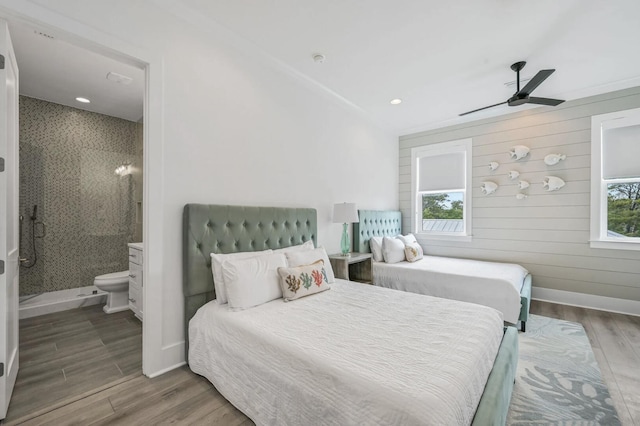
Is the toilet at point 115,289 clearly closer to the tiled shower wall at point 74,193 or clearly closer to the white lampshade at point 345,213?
the tiled shower wall at point 74,193

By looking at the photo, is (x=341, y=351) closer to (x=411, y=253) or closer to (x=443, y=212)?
(x=411, y=253)

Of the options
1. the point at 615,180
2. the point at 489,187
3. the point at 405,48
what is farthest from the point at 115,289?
the point at 615,180

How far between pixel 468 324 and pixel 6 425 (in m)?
2.78

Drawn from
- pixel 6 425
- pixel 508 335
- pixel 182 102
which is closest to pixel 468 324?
pixel 508 335

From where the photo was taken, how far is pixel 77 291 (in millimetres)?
3781

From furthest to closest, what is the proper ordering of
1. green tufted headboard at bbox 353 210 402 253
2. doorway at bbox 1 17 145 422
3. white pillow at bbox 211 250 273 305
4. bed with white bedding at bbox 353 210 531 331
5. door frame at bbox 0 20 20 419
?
green tufted headboard at bbox 353 210 402 253 < doorway at bbox 1 17 145 422 < bed with white bedding at bbox 353 210 531 331 < white pillow at bbox 211 250 273 305 < door frame at bbox 0 20 20 419

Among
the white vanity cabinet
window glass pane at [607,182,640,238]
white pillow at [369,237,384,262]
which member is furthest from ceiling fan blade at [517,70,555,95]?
the white vanity cabinet

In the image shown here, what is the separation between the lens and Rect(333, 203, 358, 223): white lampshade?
11.3 ft

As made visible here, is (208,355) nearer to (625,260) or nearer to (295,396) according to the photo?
(295,396)

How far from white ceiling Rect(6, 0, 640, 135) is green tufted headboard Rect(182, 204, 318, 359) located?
156 centimetres

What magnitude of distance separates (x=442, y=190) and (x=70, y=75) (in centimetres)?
526

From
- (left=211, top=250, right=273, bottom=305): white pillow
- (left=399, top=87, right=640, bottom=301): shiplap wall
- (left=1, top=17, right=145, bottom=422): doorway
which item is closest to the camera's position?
(left=211, top=250, right=273, bottom=305): white pillow

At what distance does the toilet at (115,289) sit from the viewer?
11.1 ft

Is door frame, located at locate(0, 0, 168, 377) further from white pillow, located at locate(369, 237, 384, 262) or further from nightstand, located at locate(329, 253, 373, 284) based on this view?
white pillow, located at locate(369, 237, 384, 262)
